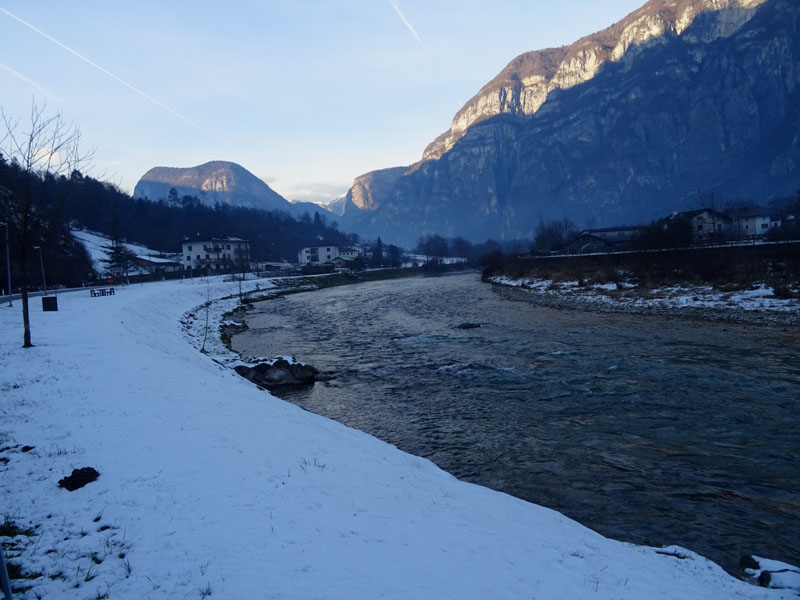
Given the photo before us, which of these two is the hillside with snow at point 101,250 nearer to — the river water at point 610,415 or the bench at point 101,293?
the bench at point 101,293

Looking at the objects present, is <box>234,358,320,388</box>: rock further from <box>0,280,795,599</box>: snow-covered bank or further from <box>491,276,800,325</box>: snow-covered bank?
<box>491,276,800,325</box>: snow-covered bank

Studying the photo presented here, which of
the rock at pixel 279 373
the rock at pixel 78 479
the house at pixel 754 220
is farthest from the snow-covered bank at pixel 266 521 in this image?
the house at pixel 754 220

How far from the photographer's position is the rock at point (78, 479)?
7.87m

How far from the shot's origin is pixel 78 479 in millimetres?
8039

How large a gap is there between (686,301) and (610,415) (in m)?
26.7

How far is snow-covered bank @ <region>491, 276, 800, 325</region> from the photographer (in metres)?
29.3

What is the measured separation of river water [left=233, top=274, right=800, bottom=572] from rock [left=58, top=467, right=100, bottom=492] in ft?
24.1

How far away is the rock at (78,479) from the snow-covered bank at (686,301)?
33138 millimetres

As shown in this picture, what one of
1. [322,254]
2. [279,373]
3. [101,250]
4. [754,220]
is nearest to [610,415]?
[279,373]

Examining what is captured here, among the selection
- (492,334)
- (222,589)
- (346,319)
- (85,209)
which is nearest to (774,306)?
(492,334)

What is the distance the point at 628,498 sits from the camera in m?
9.66

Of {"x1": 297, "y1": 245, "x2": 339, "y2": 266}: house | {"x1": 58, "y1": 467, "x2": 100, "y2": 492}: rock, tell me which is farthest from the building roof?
{"x1": 58, "y1": 467, "x2": 100, "y2": 492}: rock

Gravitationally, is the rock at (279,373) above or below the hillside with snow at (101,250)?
below

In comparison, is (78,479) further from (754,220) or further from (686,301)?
(754,220)
